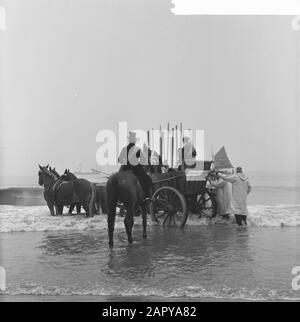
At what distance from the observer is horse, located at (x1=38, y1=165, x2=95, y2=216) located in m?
8.26

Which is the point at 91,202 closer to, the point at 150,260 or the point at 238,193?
the point at 238,193

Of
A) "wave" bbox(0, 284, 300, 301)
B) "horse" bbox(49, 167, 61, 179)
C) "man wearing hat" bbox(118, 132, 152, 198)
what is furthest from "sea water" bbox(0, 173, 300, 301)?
"man wearing hat" bbox(118, 132, 152, 198)

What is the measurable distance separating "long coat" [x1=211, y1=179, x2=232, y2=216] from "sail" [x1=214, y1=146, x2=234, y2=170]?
1.38 ft

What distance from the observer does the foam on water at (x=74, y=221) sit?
7625mm

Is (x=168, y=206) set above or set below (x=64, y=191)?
below

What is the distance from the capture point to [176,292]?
3664 millimetres

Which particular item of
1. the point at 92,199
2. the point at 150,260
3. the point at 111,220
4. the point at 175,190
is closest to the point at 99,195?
the point at 92,199

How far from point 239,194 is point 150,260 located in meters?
3.50

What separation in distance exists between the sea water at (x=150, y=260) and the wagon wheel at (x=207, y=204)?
0.35 meters

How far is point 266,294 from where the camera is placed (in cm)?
358

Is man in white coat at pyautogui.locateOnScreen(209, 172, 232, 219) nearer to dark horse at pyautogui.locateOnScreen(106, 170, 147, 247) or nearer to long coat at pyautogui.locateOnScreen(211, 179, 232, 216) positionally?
long coat at pyautogui.locateOnScreen(211, 179, 232, 216)
